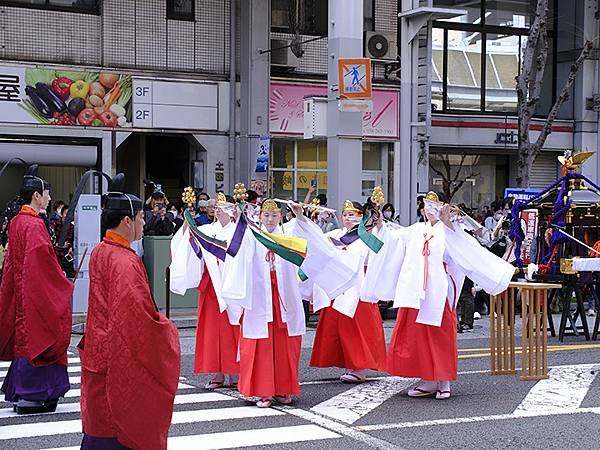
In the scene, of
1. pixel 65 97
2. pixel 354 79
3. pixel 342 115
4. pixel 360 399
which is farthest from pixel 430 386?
pixel 65 97

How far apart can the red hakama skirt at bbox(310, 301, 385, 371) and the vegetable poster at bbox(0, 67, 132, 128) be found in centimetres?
1029

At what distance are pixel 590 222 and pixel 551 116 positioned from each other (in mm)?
6965

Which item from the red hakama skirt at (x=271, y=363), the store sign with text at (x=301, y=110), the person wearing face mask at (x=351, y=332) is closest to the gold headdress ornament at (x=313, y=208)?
the person wearing face mask at (x=351, y=332)

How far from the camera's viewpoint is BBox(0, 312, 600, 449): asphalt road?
7352 mm

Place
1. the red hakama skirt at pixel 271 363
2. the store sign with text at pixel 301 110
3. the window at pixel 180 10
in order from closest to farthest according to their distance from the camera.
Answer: the red hakama skirt at pixel 271 363, the window at pixel 180 10, the store sign with text at pixel 301 110

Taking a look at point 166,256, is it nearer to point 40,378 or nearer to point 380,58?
point 40,378

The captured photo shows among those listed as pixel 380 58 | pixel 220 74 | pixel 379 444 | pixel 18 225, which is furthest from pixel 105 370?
pixel 380 58

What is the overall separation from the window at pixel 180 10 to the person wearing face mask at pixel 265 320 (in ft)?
39.5

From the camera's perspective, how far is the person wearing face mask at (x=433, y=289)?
8953mm

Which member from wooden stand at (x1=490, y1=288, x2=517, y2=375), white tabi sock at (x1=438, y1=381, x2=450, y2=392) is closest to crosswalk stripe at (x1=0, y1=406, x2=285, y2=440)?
white tabi sock at (x1=438, y1=381, x2=450, y2=392)

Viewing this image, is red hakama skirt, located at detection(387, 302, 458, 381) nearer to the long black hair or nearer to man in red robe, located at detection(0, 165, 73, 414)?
man in red robe, located at detection(0, 165, 73, 414)

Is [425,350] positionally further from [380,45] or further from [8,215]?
[380,45]

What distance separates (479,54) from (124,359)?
69.3 ft

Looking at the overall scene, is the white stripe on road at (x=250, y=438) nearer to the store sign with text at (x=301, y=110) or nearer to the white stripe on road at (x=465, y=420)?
the white stripe on road at (x=465, y=420)
